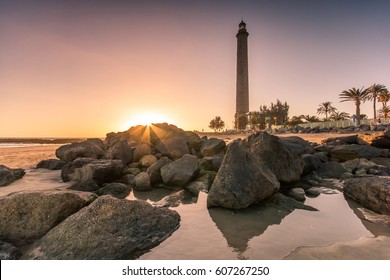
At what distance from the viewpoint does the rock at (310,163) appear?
7.18 m

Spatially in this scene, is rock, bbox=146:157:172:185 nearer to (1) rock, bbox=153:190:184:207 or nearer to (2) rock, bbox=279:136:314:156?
(1) rock, bbox=153:190:184:207

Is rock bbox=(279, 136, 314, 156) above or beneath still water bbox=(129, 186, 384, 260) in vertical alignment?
above

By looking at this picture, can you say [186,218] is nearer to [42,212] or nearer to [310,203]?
[42,212]

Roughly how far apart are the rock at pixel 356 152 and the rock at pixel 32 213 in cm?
886

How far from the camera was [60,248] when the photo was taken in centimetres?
272

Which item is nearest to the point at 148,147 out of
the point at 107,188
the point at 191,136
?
the point at 191,136

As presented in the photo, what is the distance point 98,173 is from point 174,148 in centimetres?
304

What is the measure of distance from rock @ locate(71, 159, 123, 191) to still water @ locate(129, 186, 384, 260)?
255cm

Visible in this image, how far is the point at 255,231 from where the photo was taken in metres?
3.39

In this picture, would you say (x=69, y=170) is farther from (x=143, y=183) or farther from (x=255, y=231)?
(x=255, y=231)

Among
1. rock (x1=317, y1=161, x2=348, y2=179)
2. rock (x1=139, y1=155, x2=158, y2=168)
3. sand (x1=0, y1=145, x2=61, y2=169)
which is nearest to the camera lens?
rock (x1=317, y1=161, x2=348, y2=179)

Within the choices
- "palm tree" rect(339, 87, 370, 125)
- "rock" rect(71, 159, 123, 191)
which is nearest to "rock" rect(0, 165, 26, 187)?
"rock" rect(71, 159, 123, 191)

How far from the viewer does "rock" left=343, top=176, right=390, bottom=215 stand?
4027 mm

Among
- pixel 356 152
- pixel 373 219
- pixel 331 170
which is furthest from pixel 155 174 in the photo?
pixel 356 152
